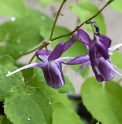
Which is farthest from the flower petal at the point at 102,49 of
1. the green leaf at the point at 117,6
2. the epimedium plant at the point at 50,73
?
the green leaf at the point at 117,6

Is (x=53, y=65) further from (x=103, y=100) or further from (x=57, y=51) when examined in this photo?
(x=103, y=100)

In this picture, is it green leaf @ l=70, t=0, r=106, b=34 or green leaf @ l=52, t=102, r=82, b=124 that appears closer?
green leaf @ l=52, t=102, r=82, b=124

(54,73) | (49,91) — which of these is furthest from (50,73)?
(49,91)

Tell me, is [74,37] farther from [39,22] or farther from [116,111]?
[39,22]

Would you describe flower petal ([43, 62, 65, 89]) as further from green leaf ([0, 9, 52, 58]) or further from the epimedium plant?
green leaf ([0, 9, 52, 58])

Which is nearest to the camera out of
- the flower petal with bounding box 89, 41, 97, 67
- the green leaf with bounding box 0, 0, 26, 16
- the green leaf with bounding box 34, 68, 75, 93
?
the flower petal with bounding box 89, 41, 97, 67

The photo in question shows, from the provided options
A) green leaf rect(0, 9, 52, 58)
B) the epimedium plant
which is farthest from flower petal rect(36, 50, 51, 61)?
green leaf rect(0, 9, 52, 58)

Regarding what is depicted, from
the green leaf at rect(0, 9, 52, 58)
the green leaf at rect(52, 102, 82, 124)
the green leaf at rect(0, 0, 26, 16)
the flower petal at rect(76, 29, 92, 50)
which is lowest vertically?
the green leaf at rect(0, 9, 52, 58)
